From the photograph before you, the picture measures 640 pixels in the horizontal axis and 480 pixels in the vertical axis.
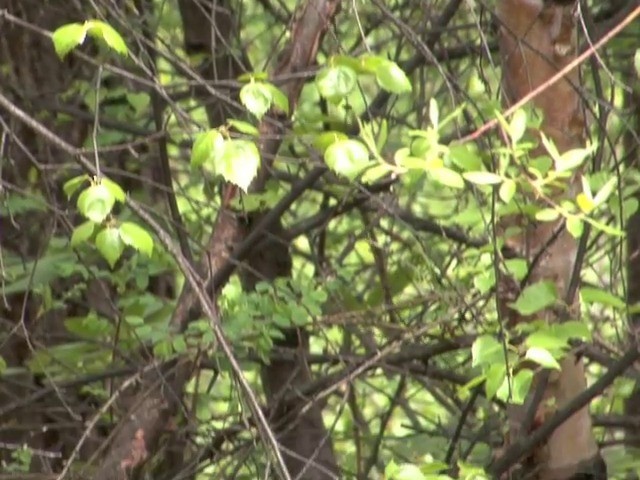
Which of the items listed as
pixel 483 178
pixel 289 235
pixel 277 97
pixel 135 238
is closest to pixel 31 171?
pixel 289 235

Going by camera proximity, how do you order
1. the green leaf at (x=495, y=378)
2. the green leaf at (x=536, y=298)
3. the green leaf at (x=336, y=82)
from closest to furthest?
the green leaf at (x=336, y=82) < the green leaf at (x=495, y=378) < the green leaf at (x=536, y=298)

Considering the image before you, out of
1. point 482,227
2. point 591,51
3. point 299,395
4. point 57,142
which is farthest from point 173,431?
point 591,51

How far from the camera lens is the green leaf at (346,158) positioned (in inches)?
71.0

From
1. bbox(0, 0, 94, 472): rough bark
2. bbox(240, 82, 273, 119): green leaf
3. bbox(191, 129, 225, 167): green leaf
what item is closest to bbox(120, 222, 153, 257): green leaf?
bbox(191, 129, 225, 167): green leaf

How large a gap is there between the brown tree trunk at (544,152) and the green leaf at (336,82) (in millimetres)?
578

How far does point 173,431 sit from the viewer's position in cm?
266

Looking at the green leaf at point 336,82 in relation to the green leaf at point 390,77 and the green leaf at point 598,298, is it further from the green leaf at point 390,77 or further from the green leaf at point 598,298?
the green leaf at point 598,298

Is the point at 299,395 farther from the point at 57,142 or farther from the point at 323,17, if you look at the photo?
the point at 57,142

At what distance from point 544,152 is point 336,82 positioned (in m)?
0.72

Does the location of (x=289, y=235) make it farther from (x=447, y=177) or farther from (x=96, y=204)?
(x=96, y=204)

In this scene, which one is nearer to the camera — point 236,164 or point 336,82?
point 236,164

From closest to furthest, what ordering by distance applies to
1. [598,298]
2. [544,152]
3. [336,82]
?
[336,82] < [598,298] < [544,152]

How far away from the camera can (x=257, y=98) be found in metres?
1.85

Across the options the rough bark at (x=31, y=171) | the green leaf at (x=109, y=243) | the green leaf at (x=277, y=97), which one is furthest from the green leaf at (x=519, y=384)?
the rough bark at (x=31, y=171)
